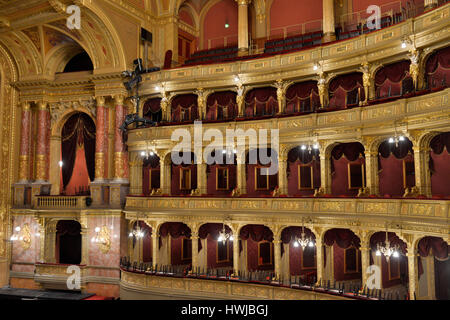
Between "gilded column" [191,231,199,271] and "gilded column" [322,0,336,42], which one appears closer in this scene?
"gilded column" [191,231,199,271]

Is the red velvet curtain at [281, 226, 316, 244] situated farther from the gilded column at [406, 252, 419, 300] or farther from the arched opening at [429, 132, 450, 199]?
the arched opening at [429, 132, 450, 199]

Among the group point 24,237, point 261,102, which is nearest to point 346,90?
point 261,102

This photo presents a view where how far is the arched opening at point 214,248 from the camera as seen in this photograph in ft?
64.8

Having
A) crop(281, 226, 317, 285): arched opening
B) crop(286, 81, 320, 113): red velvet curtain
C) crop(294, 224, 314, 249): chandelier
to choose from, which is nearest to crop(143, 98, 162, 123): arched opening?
crop(286, 81, 320, 113): red velvet curtain

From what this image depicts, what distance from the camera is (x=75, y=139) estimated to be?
2422cm

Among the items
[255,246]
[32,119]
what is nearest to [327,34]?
[255,246]

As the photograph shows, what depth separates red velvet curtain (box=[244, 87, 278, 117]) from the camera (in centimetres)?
2061

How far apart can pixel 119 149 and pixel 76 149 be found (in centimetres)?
373

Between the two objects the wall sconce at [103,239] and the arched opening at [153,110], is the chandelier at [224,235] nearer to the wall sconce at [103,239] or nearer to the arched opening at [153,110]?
the wall sconce at [103,239]

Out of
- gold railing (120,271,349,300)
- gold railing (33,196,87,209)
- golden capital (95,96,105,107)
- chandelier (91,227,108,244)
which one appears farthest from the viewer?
golden capital (95,96,105,107)

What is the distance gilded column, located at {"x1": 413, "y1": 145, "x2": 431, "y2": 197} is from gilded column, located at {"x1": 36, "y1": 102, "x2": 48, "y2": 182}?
19.3 metres

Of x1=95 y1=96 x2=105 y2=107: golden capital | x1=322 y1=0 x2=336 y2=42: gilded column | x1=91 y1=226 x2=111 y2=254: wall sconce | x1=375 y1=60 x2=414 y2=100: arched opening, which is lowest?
x1=91 y1=226 x2=111 y2=254: wall sconce

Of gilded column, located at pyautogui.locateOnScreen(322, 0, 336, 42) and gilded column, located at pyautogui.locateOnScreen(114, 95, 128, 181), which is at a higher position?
gilded column, located at pyautogui.locateOnScreen(322, 0, 336, 42)

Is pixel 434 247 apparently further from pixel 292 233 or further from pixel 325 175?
pixel 292 233
